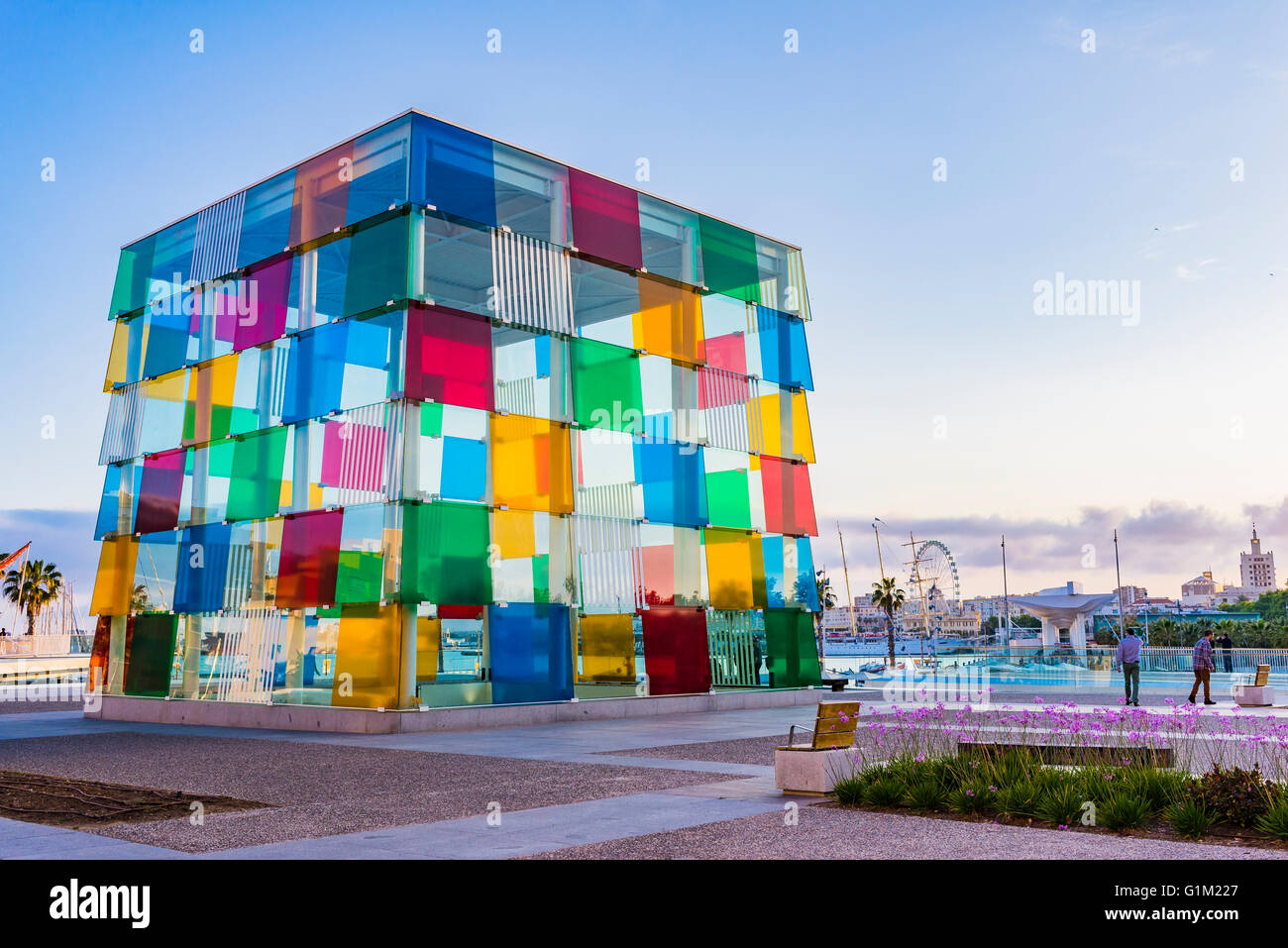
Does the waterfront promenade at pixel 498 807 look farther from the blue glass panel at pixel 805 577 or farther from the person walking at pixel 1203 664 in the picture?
the person walking at pixel 1203 664

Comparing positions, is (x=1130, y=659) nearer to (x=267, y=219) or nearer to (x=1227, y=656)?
(x=1227, y=656)

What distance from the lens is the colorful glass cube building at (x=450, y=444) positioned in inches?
915

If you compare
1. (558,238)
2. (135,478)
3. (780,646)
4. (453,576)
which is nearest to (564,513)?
(453,576)

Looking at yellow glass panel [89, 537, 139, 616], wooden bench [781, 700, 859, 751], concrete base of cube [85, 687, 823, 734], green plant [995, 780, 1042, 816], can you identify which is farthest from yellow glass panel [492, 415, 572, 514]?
green plant [995, 780, 1042, 816]

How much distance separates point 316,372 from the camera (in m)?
24.6

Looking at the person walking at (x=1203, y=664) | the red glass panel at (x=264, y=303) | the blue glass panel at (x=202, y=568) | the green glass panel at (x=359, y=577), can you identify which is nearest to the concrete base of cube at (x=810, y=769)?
the green glass panel at (x=359, y=577)

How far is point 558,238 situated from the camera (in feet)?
86.4

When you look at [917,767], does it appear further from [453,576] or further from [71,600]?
[71,600]

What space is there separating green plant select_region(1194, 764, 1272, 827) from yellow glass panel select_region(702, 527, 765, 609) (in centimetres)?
1930

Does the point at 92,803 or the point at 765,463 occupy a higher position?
the point at 765,463

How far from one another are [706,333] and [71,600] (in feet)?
390

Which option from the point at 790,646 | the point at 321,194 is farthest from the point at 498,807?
the point at 790,646
